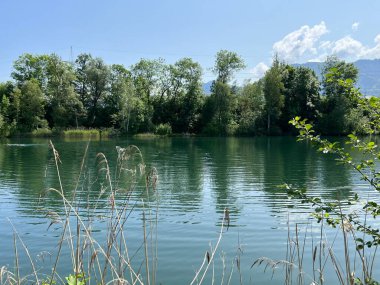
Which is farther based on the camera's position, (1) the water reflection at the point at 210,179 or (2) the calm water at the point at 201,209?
(1) the water reflection at the point at 210,179

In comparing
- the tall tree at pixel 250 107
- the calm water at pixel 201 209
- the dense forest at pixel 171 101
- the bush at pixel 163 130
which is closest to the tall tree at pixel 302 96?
the dense forest at pixel 171 101

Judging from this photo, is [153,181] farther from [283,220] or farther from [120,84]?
[120,84]

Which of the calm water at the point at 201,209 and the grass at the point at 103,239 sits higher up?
the grass at the point at 103,239

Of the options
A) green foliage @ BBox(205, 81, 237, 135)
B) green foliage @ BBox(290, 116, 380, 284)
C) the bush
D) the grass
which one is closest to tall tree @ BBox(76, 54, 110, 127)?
the bush

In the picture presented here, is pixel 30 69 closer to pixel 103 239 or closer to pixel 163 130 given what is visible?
pixel 163 130

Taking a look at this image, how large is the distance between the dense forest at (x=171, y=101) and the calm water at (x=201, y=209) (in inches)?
1409

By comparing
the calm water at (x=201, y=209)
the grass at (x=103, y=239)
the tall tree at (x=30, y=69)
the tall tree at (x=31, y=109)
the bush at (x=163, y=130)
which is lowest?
the calm water at (x=201, y=209)

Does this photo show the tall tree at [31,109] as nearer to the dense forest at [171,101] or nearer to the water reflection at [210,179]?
the dense forest at [171,101]

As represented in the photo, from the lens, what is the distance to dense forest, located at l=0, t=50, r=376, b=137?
63.1m

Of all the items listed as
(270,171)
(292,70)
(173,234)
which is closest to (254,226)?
(173,234)

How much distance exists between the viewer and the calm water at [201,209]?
8555 mm

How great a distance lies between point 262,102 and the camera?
216ft

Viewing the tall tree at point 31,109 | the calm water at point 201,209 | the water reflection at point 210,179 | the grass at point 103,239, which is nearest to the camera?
the grass at point 103,239

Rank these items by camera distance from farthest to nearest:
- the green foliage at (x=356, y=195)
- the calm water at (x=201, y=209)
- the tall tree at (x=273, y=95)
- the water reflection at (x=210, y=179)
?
the tall tree at (x=273, y=95)
the water reflection at (x=210, y=179)
the calm water at (x=201, y=209)
the green foliage at (x=356, y=195)
